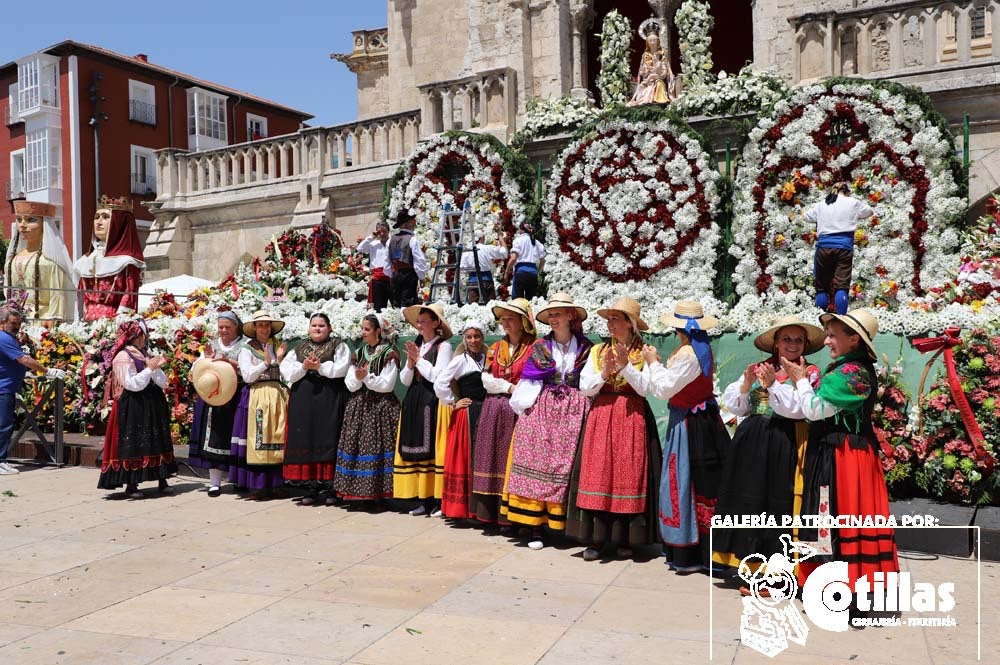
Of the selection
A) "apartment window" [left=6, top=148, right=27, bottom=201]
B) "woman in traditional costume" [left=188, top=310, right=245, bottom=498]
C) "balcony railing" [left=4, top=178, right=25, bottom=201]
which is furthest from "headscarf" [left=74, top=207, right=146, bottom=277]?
"apartment window" [left=6, top=148, right=27, bottom=201]

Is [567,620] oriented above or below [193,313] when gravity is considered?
below

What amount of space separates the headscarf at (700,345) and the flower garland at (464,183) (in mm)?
7472

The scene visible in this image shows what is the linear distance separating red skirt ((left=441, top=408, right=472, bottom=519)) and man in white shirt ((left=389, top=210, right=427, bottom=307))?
13.6 feet

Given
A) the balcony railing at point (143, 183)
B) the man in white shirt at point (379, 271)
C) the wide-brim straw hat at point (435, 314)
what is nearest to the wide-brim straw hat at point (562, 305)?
the wide-brim straw hat at point (435, 314)

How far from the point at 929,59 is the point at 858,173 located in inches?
77.6

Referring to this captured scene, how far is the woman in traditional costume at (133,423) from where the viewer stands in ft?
25.2

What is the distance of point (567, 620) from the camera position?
4.40 meters

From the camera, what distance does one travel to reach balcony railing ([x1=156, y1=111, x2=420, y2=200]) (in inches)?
628

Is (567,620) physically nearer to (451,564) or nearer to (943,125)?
(451,564)

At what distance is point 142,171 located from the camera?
31.4 m

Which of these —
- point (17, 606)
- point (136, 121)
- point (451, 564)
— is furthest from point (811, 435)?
point (136, 121)

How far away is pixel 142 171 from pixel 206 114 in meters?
3.51

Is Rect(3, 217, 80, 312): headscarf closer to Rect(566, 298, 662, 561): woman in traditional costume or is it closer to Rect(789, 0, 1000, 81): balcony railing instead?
Rect(566, 298, 662, 561): woman in traditional costume

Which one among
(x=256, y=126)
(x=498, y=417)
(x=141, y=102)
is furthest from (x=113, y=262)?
(x=256, y=126)
